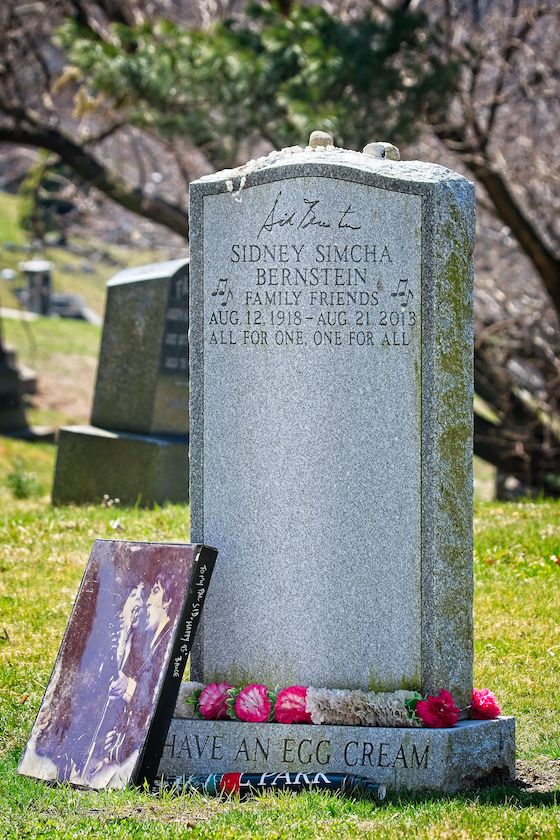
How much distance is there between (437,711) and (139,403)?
6.22m

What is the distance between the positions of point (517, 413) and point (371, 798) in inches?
422

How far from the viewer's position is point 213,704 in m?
4.98

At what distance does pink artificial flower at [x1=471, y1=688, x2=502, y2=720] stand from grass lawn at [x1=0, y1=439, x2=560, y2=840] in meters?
0.26

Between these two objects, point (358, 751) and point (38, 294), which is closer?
point (358, 751)

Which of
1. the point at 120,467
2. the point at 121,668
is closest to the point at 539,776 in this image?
the point at 121,668

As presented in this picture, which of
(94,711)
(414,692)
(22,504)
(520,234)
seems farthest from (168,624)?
(520,234)

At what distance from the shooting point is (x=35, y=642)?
663 cm

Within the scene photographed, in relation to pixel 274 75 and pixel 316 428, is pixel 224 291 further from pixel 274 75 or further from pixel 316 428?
pixel 274 75

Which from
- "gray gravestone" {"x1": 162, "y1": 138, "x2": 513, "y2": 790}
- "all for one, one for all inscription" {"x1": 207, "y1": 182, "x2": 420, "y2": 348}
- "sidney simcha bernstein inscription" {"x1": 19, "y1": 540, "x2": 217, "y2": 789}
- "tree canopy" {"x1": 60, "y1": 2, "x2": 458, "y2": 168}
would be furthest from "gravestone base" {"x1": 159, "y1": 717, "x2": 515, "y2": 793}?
"tree canopy" {"x1": 60, "y1": 2, "x2": 458, "y2": 168}

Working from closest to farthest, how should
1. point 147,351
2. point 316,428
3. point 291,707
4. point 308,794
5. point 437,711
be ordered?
point 308,794 → point 437,711 → point 291,707 → point 316,428 → point 147,351

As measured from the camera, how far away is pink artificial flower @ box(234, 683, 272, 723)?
4887 mm

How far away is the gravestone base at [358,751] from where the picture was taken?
15.4ft

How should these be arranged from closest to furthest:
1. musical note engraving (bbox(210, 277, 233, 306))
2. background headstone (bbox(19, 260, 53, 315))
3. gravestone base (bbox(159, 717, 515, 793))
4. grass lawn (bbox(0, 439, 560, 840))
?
1. grass lawn (bbox(0, 439, 560, 840))
2. gravestone base (bbox(159, 717, 515, 793))
3. musical note engraving (bbox(210, 277, 233, 306))
4. background headstone (bbox(19, 260, 53, 315))
